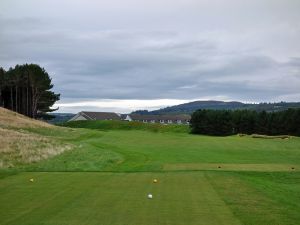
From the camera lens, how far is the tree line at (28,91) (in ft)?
318

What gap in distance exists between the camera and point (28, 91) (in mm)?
99188

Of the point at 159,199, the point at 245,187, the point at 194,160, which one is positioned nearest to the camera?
the point at 159,199

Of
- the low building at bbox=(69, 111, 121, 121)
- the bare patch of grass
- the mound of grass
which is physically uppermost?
the low building at bbox=(69, 111, 121, 121)

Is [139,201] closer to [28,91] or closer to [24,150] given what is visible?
[24,150]

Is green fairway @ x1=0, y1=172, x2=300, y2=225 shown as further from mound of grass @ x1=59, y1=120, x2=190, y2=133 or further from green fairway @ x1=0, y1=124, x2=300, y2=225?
mound of grass @ x1=59, y1=120, x2=190, y2=133

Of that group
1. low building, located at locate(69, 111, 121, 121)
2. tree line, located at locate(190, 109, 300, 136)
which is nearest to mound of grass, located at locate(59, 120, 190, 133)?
tree line, located at locate(190, 109, 300, 136)

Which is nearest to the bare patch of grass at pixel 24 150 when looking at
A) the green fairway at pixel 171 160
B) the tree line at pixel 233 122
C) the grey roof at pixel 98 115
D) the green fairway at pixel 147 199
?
the green fairway at pixel 171 160

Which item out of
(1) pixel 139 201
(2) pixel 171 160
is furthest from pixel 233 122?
(1) pixel 139 201

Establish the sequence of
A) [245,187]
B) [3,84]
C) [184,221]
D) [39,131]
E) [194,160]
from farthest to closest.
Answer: [3,84] → [39,131] → [194,160] → [245,187] → [184,221]

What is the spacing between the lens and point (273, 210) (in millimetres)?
12430

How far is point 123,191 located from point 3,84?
8537cm

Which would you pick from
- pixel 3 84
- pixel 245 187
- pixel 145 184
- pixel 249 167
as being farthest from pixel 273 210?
pixel 3 84

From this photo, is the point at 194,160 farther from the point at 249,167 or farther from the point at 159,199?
the point at 159,199

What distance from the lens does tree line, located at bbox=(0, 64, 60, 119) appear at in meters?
96.9
